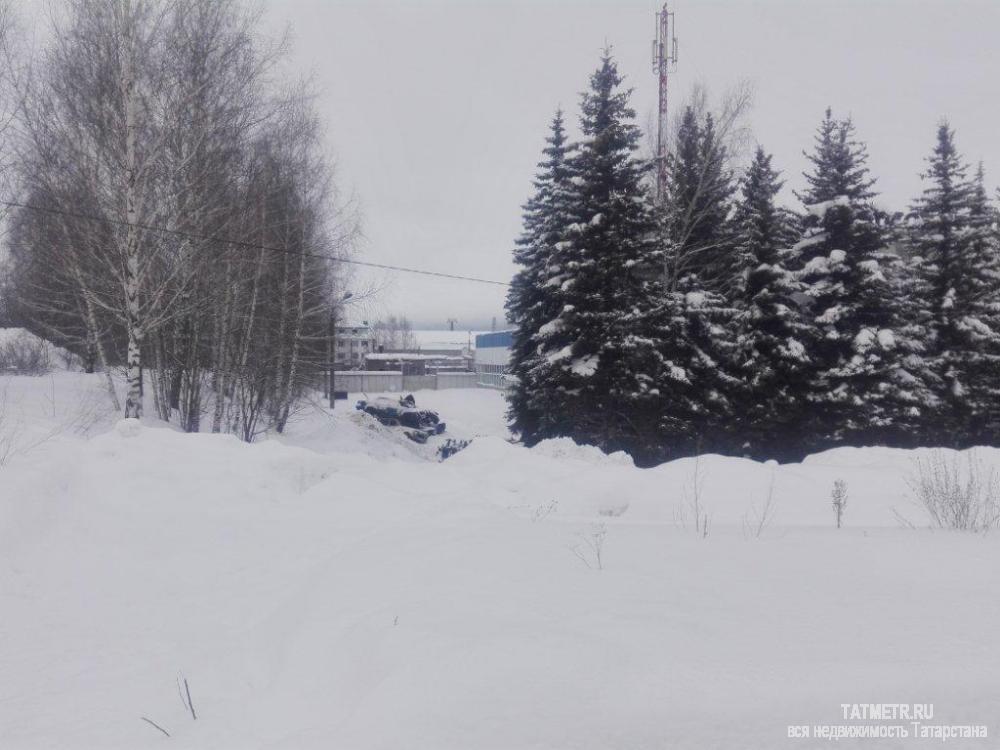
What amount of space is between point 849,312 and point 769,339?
312 centimetres

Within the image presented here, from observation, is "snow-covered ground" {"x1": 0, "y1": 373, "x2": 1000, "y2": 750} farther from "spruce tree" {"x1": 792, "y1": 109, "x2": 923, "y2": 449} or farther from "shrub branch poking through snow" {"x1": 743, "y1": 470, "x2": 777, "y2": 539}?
→ "spruce tree" {"x1": 792, "y1": 109, "x2": 923, "y2": 449}

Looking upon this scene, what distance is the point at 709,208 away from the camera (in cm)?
2231

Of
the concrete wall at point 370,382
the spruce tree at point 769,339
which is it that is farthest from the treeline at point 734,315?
the concrete wall at point 370,382

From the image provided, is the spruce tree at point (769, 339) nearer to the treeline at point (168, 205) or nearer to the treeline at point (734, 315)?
the treeline at point (734, 315)

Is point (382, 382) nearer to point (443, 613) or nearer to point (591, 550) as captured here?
point (591, 550)

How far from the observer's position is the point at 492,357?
6319cm

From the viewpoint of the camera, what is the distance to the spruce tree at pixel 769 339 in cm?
2005

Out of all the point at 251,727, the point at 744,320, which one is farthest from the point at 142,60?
the point at 744,320

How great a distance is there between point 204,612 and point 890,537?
5.67 meters

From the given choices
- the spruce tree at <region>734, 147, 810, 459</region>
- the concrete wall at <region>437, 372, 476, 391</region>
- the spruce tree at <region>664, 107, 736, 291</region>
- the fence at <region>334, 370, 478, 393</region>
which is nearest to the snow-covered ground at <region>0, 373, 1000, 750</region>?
the spruce tree at <region>734, 147, 810, 459</region>

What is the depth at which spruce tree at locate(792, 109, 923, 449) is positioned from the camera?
20.2 m

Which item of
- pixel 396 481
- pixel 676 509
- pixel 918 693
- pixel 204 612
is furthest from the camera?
pixel 396 481

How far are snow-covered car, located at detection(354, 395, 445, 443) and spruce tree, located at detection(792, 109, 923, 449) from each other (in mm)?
18108

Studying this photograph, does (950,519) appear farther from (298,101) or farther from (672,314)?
(298,101)
